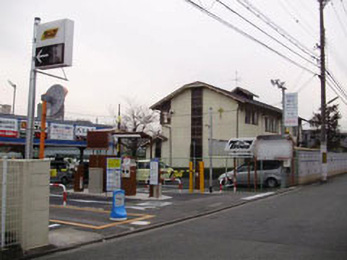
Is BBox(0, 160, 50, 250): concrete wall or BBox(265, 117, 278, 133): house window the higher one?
BBox(265, 117, 278, 133): house window

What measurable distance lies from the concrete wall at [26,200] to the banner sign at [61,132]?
18.1 m

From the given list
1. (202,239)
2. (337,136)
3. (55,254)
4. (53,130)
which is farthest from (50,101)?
(337,136)

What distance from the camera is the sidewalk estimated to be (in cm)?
815

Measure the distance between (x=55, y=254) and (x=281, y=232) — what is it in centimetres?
530

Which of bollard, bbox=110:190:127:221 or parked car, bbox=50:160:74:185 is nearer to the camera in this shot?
bollard, bbox=110:190:127:221

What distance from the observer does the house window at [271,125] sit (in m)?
39.7

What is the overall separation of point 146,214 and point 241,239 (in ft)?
15.2

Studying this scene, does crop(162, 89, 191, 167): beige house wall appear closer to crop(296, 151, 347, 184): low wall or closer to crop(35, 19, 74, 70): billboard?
crop(296, 151, 347, 184): low wall

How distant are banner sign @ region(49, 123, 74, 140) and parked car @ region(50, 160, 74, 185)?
1.68 m

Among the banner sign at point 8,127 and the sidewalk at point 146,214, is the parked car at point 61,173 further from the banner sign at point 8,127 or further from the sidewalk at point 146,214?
the sidewalk at point 146,214

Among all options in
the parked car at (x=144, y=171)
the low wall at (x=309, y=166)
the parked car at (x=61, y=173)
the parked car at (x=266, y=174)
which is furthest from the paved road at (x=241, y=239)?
the parked car at (x=61, y=173)

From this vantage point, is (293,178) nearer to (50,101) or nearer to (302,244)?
(302,244)

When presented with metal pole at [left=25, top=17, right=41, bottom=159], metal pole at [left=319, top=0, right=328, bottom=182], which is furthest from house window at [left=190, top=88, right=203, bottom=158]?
metal pole at [left=25, top=17, right=41, bottom=159]

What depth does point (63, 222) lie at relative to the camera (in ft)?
34.7
